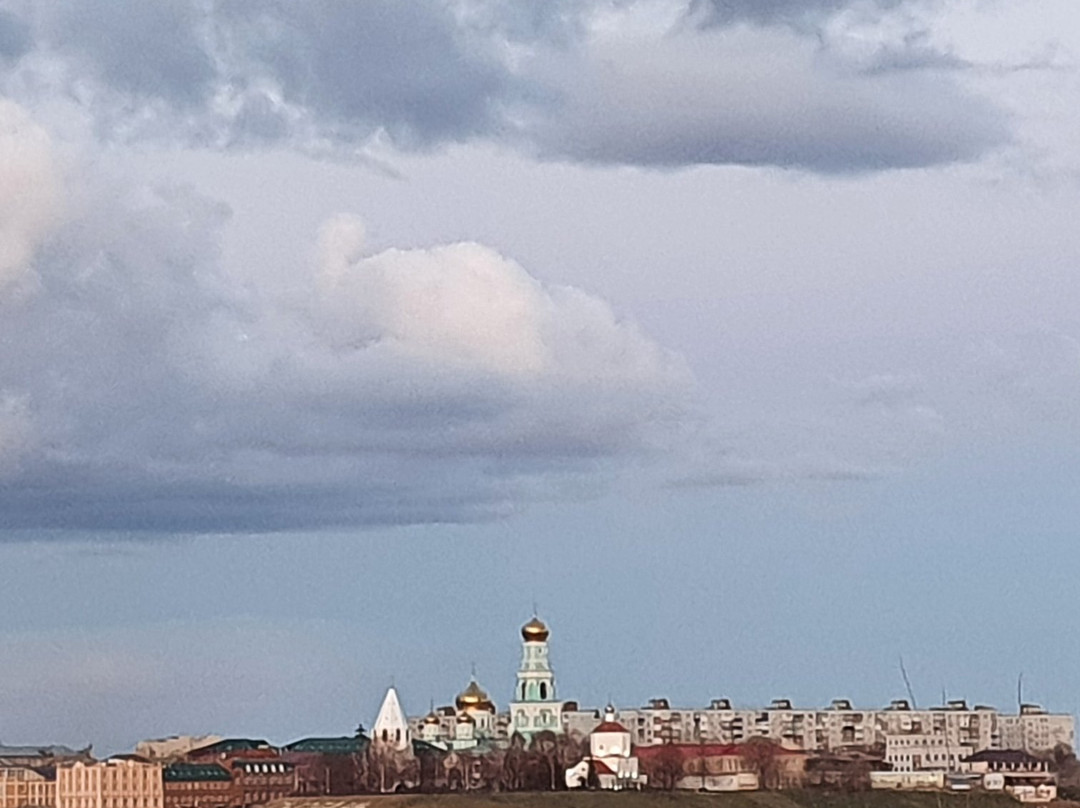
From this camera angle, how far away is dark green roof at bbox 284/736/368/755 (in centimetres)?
11050

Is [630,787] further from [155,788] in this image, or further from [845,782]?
[155,788]

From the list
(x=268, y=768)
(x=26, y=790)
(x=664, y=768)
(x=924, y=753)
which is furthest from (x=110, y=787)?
(x=924, y=753)

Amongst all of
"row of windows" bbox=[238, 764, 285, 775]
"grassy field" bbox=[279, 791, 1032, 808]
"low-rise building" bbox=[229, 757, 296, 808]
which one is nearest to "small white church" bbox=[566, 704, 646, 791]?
"grassy field" bbox=[279, 791, 1032, 808]

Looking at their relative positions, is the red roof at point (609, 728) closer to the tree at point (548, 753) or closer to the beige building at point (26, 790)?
the tree at point (548, 753)

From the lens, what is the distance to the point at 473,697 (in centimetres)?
10931

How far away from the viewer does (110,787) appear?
98.5 metres

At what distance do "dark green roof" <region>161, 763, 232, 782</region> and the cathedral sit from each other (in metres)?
6.68

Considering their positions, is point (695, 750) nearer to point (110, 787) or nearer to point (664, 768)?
point (664, 768)

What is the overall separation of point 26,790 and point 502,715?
2077cm

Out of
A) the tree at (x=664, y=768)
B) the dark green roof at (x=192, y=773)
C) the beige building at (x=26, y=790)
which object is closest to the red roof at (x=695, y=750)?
the tree at (x=664, y=768)

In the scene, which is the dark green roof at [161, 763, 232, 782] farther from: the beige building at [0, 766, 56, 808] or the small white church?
the small white church

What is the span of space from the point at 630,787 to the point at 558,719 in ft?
31.1

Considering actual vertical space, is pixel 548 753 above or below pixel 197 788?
above

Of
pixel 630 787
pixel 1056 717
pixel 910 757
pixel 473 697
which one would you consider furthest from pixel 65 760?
pixel 1056 717
